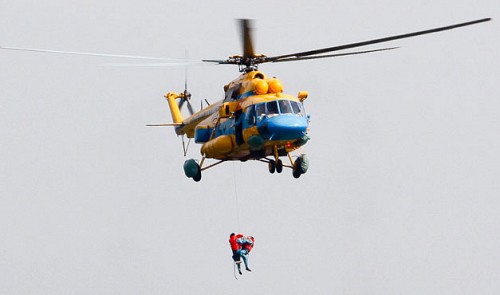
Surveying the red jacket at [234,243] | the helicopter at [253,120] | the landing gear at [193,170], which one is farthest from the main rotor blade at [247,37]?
the red jacket at [234,243]

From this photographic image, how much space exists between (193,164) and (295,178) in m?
3.04

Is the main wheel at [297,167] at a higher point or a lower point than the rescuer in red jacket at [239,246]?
higher

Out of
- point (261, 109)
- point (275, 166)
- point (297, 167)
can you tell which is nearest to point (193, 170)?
point (275, 166)

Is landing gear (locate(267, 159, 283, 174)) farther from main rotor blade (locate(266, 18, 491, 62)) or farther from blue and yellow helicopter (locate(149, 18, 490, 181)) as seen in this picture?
main rotor blade (locate(266, 18, 491, 62))

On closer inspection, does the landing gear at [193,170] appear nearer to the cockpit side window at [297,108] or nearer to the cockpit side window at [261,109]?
the cockpit side window at [261,109]

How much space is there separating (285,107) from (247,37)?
76.2 inches

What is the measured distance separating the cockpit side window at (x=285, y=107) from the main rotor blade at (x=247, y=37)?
171 centimetres

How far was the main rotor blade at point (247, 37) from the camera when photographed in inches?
954

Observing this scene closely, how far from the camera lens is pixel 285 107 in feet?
82.7

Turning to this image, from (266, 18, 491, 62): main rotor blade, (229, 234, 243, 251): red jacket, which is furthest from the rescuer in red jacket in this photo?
(266, 18, 491, 62): main rotor blade

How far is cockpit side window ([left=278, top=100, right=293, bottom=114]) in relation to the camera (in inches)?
989

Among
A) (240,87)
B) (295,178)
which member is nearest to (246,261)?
(295,178)

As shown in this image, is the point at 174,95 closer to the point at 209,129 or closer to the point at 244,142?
the point at 209,129

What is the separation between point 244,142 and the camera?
84.4 feet
